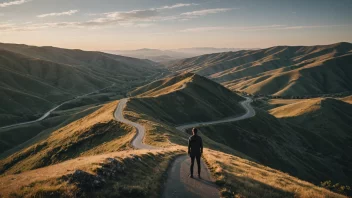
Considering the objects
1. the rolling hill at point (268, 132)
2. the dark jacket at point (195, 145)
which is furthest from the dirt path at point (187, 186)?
the rolling hill at point (268, 132)

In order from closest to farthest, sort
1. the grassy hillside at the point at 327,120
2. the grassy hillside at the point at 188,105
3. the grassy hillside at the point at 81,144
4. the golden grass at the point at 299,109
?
the grassy hillside at the point at 81,144
the grassy hillside at the point at 188,105
the grassy hillside at the point at 327,120
the golden grass at the point at 299,109

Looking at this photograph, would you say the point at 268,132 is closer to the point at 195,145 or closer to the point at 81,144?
the point at 81,144

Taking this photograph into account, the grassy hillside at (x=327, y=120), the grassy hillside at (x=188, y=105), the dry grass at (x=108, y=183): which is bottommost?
the grassy hillside at (x=327, y=120)

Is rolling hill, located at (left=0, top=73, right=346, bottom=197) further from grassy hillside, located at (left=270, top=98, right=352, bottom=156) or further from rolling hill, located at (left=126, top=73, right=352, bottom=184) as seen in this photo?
grassy hillside, located at (left=270, top=98, right=352, bottom=156)

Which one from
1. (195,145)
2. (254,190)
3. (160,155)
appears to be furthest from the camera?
(160,155)

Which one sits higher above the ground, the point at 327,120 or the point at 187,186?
the point at 187,186

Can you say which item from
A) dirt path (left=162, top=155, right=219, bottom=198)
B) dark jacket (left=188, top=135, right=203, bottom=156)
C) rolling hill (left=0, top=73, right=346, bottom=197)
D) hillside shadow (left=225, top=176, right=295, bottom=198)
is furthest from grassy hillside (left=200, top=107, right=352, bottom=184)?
dark jacket (left=188, top=135, right=203, bottom=156)

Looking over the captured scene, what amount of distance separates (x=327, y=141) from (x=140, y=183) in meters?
153

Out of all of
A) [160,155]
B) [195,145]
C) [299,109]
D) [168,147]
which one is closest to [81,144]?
[168,147]

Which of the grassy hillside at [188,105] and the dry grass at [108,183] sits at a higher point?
the dry grass at [108,183]

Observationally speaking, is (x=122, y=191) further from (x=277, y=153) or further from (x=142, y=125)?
(x=277, y=153)

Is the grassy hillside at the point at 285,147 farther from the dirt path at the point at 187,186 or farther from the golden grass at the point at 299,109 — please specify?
the dirt path at the point at 187,186

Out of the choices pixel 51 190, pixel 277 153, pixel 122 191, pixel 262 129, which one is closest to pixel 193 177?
pixel 122 191

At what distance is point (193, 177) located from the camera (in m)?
19.8
